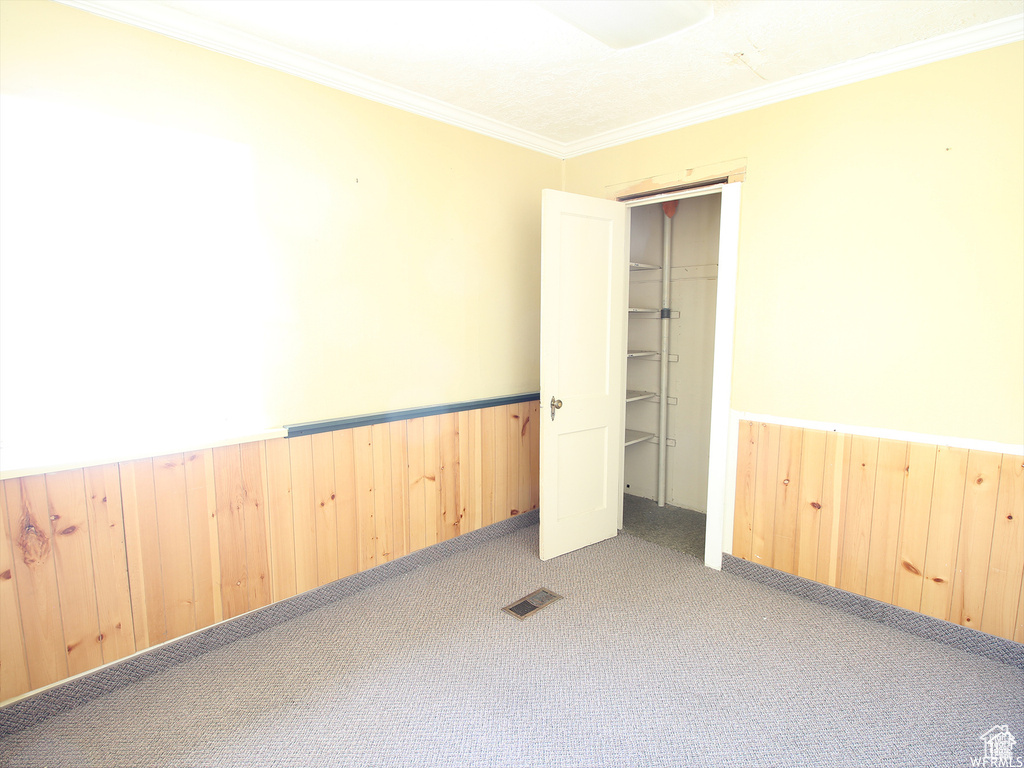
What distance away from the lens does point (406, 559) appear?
3012 millimetres

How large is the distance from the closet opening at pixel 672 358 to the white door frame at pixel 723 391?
548mm

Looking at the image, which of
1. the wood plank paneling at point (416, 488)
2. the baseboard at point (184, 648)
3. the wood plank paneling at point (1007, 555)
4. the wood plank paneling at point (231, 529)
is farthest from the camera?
the wood plank paneling at point (416, 488)

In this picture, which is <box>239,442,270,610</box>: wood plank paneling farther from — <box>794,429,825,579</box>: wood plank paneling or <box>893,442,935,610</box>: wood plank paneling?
<box>893,442,935,610</box>: wood plank paneling

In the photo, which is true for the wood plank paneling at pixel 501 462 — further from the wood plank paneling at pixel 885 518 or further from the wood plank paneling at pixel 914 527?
the wood plank paneling at pixel 914 527

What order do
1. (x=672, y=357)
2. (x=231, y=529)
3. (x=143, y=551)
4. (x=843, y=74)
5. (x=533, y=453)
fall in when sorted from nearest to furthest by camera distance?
(x=143, y=551), (x=231, y=529), (x=843, y=74), (x=533, y=453), (x=672, y=357)

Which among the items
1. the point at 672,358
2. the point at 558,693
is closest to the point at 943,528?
the point at 558,693

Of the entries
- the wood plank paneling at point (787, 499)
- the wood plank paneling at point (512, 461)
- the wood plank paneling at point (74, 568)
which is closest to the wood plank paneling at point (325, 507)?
the wood plank paneling at point (74, 568)

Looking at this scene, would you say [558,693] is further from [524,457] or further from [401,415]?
[524,457]

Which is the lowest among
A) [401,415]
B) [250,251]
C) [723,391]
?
[401,415]

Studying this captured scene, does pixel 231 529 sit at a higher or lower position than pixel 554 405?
lower

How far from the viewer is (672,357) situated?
401 centimetres

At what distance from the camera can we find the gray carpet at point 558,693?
→ 5.85ft

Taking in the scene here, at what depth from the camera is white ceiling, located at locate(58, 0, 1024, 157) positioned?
2.00 meters

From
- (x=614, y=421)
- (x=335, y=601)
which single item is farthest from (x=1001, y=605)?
(x=335, y=601)
